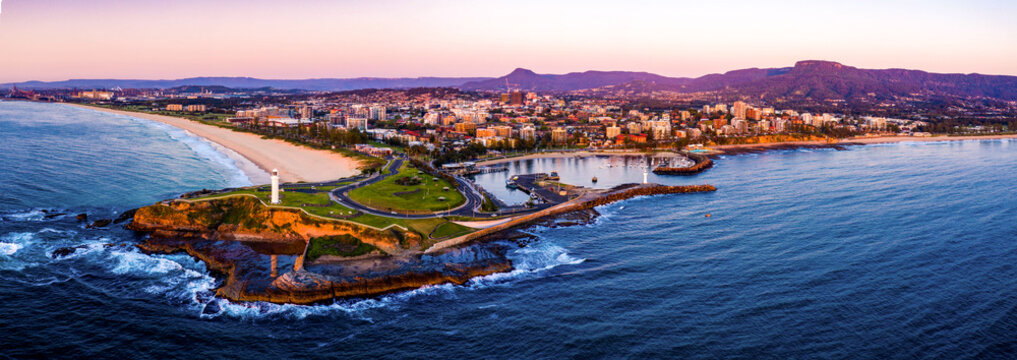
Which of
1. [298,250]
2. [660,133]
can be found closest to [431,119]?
[660,133]

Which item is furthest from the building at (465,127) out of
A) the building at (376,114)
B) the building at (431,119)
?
the building at (376,114)

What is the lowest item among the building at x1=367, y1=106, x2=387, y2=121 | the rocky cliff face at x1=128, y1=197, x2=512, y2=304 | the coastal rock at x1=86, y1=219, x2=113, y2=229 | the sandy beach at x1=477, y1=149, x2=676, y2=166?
the rocky cliff face at x1=128, y1=197, x2=512, y2=304

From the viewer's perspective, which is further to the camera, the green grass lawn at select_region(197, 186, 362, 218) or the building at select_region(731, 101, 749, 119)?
the building at select_region(731, 101, 749, 119)

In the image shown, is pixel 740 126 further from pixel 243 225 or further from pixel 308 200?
pixel 243 225

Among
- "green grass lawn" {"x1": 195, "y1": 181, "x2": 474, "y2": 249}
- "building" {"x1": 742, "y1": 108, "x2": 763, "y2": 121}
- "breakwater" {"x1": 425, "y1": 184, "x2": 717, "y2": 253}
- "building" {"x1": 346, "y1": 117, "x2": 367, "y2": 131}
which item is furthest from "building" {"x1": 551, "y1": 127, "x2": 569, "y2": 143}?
"building" {"x1": 742, "y1": 108, "x2": 763, "y2": 121}

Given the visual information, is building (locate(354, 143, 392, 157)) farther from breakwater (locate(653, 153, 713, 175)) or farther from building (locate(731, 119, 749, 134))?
building (locate(731, 119, 749, 134))
